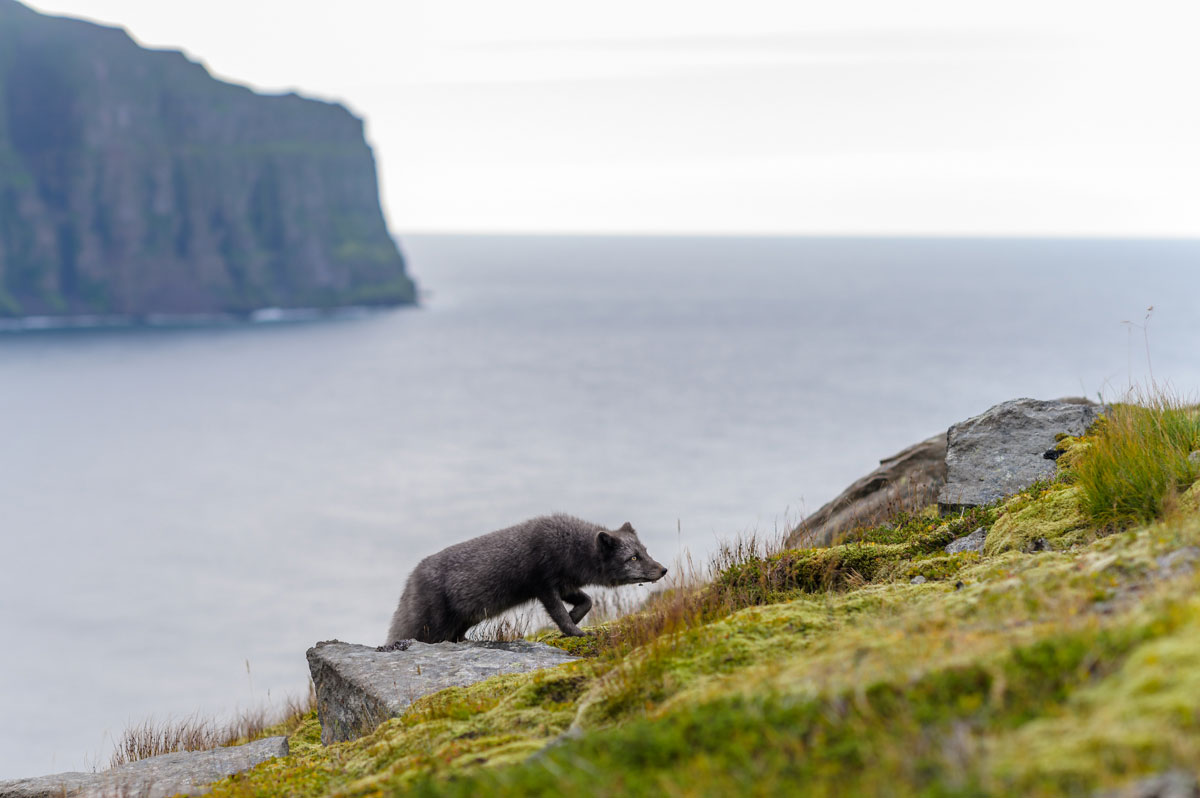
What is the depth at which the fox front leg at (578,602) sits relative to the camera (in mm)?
10609

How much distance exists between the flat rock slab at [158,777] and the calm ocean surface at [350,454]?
10.7 ft

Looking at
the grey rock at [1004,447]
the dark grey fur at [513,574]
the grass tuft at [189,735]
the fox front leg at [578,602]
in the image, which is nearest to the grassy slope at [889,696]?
the grey rock at [1004,447]

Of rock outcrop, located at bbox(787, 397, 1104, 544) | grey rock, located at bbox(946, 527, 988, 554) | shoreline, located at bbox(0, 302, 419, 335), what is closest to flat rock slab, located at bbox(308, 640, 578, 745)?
grey rock, located at bbox(946, 527, 988, 554)

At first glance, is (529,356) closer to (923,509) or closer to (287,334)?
(287,334)

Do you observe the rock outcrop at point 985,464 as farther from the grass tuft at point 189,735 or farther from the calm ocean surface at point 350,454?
the grass tuft at point 189,735

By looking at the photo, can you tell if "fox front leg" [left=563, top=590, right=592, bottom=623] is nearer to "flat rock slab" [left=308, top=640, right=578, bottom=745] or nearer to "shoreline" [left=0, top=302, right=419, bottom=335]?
"flat rock slab" [left=308, top=640, right=578, bottom=745]

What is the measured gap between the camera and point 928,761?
10.2 feet

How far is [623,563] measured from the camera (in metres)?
10.5

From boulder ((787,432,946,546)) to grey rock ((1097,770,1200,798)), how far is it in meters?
7.78

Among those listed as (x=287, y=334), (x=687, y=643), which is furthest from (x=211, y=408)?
(x=687, y=643)

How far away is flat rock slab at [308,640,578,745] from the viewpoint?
766cm

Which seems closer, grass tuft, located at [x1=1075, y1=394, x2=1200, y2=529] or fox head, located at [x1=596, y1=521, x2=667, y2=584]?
grass tuft, located at [x1=1075, y1=394, x2=1200, y2=529]

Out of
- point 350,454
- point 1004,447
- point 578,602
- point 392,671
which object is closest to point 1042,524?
point 1004,447

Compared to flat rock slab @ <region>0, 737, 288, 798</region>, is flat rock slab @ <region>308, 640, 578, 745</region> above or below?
above
